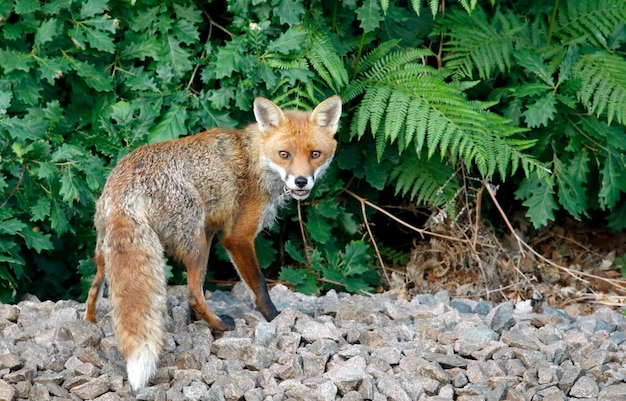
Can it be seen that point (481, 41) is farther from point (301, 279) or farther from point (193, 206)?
point (193, 206)

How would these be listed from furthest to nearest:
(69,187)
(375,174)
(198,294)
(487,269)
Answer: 1. (487,269)
2. (375,174)
3. (69,187)
4. (198,294)

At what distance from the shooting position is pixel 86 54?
7230 mm

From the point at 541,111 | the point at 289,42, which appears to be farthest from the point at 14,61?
the point at 541,111

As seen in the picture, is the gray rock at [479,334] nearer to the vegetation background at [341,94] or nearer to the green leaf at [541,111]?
the vegetation background at [341,94]

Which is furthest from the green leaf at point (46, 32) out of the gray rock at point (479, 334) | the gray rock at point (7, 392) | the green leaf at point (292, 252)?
the gray rock at point (479, 334)

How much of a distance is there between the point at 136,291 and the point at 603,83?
14.0ft

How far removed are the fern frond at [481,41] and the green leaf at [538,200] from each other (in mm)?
998

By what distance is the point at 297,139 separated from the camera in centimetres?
598

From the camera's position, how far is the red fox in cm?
472

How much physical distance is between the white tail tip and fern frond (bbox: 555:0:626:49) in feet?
15.7

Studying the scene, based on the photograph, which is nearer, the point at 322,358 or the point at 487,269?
the point at 322,358

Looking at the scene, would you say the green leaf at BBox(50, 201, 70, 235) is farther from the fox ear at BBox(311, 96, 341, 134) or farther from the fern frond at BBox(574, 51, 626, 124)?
the fern frond at BBox(574, 51, 626, 124)

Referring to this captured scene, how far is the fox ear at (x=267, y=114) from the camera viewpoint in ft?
19.6

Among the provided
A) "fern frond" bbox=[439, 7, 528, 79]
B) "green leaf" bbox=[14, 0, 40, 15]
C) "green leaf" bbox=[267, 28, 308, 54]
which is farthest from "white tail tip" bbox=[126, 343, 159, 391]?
"fern frond" bbox=[439, 7, 528, 79]
